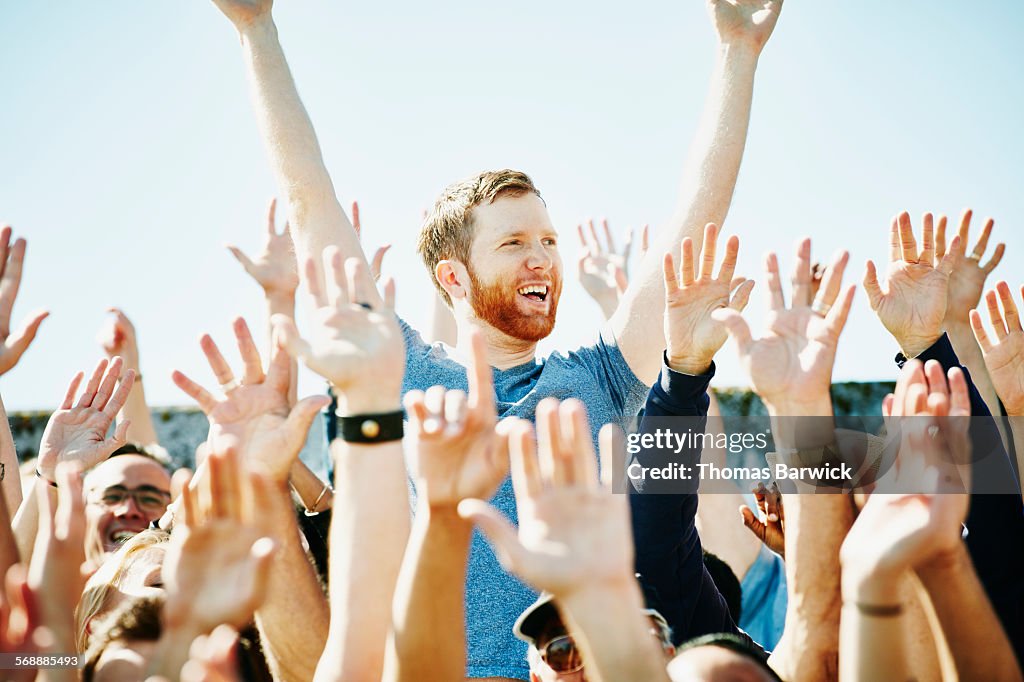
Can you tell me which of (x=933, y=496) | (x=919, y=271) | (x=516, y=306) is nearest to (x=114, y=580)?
(x=516, y=306)

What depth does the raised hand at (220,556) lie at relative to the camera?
5.88 feet

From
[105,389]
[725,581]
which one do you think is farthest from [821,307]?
[105,389]

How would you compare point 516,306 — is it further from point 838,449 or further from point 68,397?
point 68,397

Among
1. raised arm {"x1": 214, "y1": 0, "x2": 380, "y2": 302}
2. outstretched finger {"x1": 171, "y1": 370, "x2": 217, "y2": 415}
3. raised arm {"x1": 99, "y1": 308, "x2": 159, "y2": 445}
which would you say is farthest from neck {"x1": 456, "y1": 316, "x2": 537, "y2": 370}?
raised arm {"x1": 99, "y1": 308, "x2": 159, "y2": 445}

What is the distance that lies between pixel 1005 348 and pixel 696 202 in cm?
126

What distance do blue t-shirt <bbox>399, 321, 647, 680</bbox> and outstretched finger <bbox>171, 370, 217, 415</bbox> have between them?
2.04ft

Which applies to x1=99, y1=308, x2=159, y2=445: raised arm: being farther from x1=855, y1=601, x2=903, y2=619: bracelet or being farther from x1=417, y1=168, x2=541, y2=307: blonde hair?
x1=855, y1=601, x2=903, y2=619: bracelet

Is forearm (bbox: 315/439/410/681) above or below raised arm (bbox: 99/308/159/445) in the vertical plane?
below

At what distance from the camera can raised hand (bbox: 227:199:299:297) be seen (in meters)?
3.72

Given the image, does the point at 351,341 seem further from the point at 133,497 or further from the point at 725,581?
the point at 133,497

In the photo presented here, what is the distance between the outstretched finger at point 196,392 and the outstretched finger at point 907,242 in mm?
2022

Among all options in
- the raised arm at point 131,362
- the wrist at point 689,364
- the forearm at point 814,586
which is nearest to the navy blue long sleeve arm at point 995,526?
the forearm at point 814,586

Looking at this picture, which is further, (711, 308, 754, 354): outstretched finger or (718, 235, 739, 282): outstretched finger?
(718, 235, 739, 282): outstretched finger

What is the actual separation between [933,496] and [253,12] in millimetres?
2432
